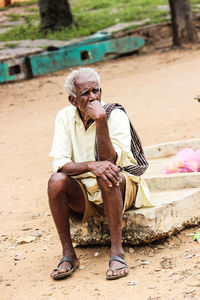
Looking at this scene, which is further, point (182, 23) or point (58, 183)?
point (182, 23)

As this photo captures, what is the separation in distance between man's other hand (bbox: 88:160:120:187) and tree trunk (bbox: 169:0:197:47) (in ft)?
32.9

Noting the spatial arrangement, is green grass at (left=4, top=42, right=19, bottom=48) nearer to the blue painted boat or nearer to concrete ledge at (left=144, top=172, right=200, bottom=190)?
the blue painted boat

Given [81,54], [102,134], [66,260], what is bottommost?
[81,54]

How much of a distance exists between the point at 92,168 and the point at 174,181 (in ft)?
3.87

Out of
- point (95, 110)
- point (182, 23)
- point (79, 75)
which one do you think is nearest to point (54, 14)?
point (182, 23)

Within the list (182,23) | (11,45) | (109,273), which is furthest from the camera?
(11,45)

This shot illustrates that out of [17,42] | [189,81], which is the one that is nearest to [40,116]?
[189,81]

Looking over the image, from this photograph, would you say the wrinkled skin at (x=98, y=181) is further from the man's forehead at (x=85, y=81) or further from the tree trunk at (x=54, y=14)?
the tree trunk at (x=54, y=14)

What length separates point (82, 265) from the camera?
419 cm

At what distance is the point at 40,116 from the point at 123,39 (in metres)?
4.76

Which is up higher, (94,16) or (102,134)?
(102,134)

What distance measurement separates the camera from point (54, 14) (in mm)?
14922

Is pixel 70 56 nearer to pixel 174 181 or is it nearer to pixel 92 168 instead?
pixel 174 181

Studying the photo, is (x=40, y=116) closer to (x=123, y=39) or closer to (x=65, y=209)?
(x=123, y=39)
